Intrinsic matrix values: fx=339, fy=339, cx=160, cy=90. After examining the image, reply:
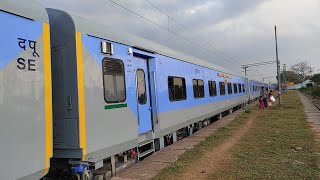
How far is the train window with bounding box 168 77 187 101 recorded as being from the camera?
34.5 feet

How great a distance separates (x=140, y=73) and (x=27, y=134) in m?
4.31

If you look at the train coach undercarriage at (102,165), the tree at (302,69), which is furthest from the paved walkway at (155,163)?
the tree at (302,69)

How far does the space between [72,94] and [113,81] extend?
48.8 inches

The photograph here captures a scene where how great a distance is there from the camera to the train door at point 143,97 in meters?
8.17

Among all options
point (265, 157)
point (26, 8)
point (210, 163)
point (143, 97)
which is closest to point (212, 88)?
point (265, 157)

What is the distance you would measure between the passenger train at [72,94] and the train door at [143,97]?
25mm

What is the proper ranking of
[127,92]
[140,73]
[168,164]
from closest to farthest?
[127,92] < [168,164] < [140,73]

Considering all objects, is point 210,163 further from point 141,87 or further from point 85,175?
point 85,175

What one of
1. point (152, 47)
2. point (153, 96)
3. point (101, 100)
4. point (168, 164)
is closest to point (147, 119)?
point (153, 96)

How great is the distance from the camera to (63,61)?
5789 millimetres

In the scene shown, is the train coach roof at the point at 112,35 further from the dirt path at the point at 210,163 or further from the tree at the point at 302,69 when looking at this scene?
the tree at the point at 302,69

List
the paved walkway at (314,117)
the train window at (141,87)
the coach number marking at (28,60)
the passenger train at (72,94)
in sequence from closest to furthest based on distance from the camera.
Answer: the passenger train at (72,94) → the coach number marking at (28,60) → the train window at (141,87) → the paved walkway at (314,117)

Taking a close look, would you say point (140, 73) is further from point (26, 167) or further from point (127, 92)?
point (26, 167)

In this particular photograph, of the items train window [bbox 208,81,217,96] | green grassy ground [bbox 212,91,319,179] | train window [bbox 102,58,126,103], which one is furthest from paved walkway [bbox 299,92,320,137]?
train window [bbox 102,58,126,103]
